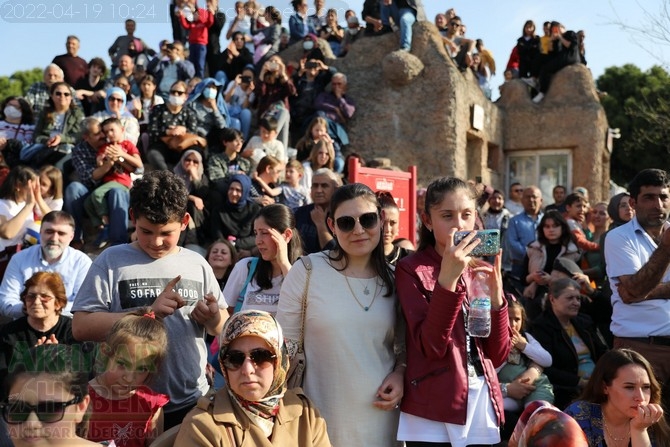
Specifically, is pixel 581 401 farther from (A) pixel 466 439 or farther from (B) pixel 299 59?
(B) pixel 299 59

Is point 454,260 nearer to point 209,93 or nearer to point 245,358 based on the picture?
point 245,358

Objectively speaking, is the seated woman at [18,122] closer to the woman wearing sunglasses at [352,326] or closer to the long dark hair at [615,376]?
the woman wearing sunglasses at [352,326]

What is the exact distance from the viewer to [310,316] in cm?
322

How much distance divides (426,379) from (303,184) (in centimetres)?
675

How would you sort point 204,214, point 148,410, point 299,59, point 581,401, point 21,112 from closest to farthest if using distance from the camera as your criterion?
point 148,410
point 581,401
point 204,214
point 21,112
point 299,59

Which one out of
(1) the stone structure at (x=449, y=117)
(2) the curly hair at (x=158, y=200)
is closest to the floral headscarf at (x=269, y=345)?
(2) the curly hair at (x=158, y=200)

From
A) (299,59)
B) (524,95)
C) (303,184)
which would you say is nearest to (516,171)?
(524,95)

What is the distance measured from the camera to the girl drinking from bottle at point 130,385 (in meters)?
3.20

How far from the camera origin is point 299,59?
577 inches

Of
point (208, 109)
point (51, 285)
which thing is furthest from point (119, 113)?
point (51, 285)

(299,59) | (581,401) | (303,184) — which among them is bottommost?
(581,401)

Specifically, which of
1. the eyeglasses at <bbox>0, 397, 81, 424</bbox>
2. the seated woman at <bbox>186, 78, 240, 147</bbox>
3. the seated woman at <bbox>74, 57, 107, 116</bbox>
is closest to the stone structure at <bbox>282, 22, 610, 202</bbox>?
the seated woman at <bbox>186, 78, 240, 147</bbox>

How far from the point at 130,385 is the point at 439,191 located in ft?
5.31

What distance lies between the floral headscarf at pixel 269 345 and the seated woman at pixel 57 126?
7.59 m
